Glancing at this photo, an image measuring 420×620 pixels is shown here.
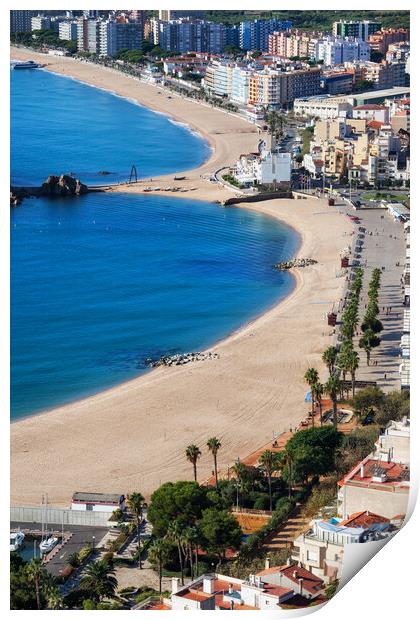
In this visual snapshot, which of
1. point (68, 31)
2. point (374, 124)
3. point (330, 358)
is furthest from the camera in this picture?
point (68, 31)

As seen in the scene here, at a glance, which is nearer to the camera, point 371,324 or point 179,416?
point 179,416

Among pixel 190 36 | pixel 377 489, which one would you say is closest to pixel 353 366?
pixel 377 489

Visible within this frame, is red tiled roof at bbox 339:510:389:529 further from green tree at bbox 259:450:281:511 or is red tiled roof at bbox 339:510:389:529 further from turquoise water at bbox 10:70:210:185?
turquoise water at bbox 10:70:210:185

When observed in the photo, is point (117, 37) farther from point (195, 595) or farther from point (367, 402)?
point (195, 595)

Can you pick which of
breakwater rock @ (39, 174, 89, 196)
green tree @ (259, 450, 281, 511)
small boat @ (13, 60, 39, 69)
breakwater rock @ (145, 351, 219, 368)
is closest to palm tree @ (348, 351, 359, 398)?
breakwater rock @ (145, 351, 219, 368)

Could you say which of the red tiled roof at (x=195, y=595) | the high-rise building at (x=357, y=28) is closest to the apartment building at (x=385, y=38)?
the high-rise building at (x=357, y=28)
